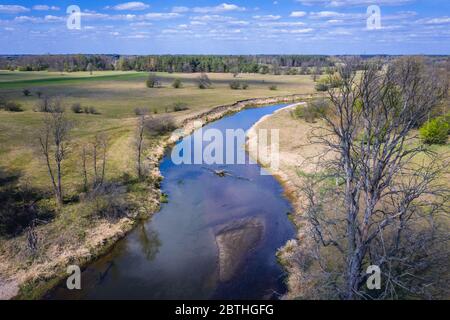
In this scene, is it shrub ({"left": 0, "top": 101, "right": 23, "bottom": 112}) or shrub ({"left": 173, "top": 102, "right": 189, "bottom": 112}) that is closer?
shrub ({"left": 0, "top": 101, "right": 23, "bottom": 112})

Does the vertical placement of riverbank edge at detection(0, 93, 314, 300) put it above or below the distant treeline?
below

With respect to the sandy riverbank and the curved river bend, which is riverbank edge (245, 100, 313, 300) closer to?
the sandy riverbank

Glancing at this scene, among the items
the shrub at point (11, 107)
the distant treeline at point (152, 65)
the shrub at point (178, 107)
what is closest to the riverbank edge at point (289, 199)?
the shrub at point (178, 107)

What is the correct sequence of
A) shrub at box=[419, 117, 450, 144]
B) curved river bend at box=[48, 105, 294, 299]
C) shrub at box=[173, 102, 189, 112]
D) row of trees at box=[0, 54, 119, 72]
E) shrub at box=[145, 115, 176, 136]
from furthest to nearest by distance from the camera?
row of trees at box=[0, 54, 119, 72] → shrub at box=[173, 102, 189, 112] → shrub at box=[145, 115, 176, 136] → shrub at box=[419, 117, 450, 144] → curved river bend at box=[48, 105, 294, 299]

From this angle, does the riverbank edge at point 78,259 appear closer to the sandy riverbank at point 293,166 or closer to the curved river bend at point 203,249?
the curved river bend at point 203,249

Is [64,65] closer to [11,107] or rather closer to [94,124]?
[11,107]

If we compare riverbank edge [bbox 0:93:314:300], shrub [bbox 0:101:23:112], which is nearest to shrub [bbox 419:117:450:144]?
riverbank edge [bbox 0:93:314:300]
